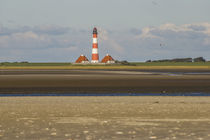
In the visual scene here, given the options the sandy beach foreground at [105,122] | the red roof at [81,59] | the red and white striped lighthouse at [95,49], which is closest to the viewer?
the sandy beach foreground at [105,122]

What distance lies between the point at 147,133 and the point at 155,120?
2.99 metres

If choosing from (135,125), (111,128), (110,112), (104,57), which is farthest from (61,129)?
(104,57)

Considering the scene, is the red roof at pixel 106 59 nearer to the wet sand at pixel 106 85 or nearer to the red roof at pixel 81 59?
the red roof at pixel 81 59

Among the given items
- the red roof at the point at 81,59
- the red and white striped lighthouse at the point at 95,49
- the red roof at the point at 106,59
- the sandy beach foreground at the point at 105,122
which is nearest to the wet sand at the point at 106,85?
the sandy beach foreground at the point at 105,122

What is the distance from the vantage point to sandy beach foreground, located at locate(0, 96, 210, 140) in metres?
12.9

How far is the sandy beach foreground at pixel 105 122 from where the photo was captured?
508 inches

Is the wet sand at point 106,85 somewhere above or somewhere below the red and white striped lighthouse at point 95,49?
below

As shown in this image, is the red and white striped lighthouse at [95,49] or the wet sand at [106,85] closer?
the wet sand at [106,85]

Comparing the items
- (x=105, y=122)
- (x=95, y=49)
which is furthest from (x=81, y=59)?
(x=105, y=122)

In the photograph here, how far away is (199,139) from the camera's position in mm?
12016

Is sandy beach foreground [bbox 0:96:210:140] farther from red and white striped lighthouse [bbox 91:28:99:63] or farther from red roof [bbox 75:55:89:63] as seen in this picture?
red roof [bbox 75:55:89:63]

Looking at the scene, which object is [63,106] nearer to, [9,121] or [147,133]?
[9,121]

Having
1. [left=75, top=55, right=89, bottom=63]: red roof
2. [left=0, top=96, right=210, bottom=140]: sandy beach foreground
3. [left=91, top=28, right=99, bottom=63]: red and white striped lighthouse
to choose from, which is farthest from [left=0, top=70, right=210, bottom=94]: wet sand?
[left=75, top=55, right=89, bottom=63]: red roof

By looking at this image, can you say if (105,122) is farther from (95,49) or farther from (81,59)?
(81,59)
